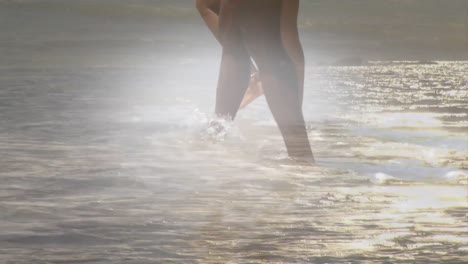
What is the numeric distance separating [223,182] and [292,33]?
183 centimetres

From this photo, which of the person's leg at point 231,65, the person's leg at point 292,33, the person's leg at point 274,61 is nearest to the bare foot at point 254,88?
the person's leg at point 231,65

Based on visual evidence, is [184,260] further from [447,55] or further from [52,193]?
[447,55]

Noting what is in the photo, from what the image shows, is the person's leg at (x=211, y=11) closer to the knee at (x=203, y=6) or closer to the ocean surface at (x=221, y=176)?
the knee at (x=203, y=6)

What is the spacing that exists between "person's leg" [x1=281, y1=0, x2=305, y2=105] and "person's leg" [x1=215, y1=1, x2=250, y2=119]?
11.5 inches

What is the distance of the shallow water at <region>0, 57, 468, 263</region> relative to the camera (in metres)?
6.25

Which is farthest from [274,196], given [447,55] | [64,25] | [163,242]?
[64,25]

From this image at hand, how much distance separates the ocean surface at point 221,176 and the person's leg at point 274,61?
11.5 inches

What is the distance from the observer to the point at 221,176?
8.54 metres

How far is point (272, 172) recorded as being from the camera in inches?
344

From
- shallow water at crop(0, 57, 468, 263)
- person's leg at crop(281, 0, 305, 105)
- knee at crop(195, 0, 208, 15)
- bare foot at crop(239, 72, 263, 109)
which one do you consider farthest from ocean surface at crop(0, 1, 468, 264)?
knee at crop(195, 0, 208, 15)

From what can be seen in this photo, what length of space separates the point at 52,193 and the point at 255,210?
46.3 inches

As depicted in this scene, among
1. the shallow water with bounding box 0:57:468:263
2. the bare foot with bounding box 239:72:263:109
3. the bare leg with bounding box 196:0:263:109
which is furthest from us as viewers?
the bare leg with bounding box 196:0:263:109

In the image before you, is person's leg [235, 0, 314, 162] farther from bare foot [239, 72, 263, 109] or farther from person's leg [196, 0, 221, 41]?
person's leg [196, 0, 221, 41]

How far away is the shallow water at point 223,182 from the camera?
625 cm
